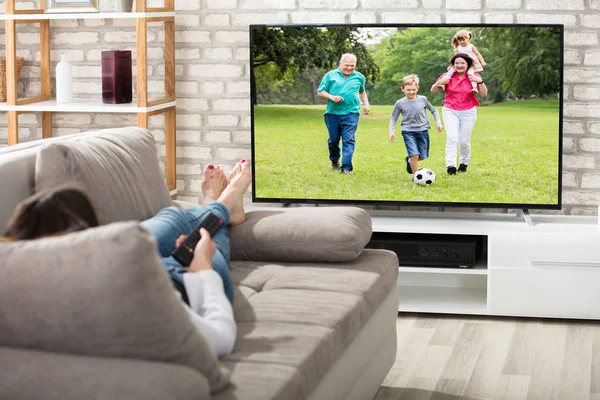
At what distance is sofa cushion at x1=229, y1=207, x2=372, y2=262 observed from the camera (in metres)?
3.06

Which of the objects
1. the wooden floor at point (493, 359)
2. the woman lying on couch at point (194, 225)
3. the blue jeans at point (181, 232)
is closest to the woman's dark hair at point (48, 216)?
the woman lying on couch at point (194, 225)

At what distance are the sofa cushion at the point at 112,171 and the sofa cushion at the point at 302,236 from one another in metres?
0.30

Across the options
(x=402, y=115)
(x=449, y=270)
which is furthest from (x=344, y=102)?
(x=449, y=270)

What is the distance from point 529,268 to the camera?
4.02 meters

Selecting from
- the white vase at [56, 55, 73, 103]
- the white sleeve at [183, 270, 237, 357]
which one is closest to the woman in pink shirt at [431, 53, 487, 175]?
the white vase at [56, 55, 73, 103]

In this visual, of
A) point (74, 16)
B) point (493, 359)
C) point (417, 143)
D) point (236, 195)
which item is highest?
point (74, 16)

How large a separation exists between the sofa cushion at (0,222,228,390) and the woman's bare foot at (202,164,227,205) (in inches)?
69.7

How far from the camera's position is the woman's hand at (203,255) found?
225 cm

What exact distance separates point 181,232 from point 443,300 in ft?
6.19

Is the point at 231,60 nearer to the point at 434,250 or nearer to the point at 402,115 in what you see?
the point at 402,115

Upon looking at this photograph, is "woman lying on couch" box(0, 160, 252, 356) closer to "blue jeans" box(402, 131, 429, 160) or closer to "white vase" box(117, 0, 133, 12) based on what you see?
"blue jeans" box(402, 131, 429, 160)

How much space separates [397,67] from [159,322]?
9.38ft

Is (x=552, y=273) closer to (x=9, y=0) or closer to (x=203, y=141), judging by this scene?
(x=203, y=141)

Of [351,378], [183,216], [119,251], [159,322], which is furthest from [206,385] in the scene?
[183,216]
